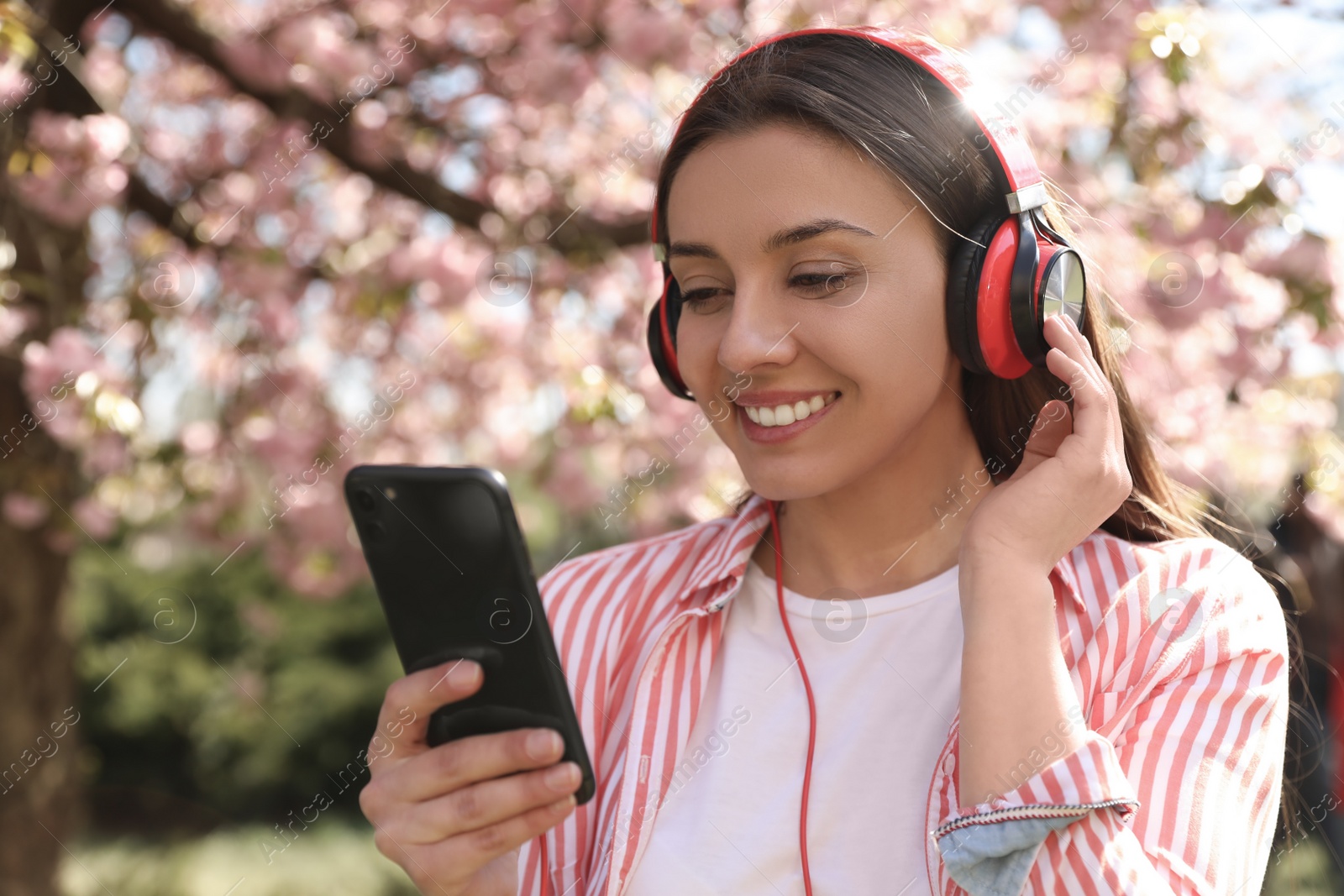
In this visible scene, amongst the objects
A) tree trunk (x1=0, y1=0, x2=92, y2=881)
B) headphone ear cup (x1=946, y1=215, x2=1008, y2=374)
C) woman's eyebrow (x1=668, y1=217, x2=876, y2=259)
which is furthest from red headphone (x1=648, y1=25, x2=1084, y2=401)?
tree trunk (x1=0, y1=0, x2=92, y2=881)

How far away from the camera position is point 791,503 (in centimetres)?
155

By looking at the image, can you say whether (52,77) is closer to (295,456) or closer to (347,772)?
(295,456)

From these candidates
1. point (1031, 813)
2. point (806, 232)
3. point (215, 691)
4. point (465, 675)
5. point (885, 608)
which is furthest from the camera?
point (215, 691)

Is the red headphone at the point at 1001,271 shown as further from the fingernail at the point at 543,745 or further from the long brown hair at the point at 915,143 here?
the fingernail at the point at 543,745

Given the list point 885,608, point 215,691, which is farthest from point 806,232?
point 215,691

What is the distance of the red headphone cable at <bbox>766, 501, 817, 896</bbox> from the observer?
1.23 m

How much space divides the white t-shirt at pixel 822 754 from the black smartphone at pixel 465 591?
234mm

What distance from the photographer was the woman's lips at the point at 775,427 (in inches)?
51.9

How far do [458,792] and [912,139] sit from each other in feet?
3.05

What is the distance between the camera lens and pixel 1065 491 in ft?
3.93

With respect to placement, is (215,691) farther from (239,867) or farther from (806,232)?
(806,232)

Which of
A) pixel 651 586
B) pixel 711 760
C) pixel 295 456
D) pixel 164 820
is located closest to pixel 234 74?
pixel 295 456

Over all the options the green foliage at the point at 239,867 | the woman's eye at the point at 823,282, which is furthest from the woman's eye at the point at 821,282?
the green foliage at the point at 239,867

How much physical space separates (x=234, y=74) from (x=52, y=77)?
53 centimetres
